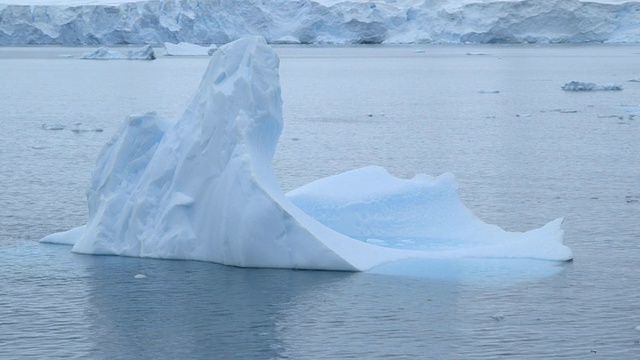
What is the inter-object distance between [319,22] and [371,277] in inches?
2397

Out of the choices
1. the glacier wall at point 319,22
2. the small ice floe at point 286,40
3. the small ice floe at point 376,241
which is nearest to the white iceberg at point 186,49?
the glacier wall at point 319,22

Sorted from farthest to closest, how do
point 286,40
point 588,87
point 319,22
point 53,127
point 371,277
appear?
point 286,40
point 319,22
point 588,87
point 53,127
point 371,277

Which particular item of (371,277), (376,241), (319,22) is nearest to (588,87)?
(376,241)

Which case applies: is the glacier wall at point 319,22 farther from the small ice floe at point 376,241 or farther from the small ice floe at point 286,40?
the small ice floe at point 376,241

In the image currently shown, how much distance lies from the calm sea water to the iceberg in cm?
26

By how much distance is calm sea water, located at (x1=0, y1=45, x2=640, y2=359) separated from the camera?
27.4ft

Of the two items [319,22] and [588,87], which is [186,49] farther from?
[588,87]

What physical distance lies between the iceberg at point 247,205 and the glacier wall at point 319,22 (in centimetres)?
5353

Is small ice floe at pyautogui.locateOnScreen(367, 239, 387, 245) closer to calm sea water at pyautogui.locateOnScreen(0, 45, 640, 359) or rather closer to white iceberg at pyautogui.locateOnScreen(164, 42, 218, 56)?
calm sea water at pyautogui.locateOnScreen(0, 45, 640, 359)

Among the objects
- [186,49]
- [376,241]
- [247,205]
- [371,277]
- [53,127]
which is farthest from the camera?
[186,49]

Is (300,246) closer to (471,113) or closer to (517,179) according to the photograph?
(517,179)

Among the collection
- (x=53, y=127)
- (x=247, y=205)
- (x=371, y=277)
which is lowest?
(x=371, y=277)

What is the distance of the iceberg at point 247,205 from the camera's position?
10531 millimetres

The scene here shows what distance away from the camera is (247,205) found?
10.5 meters
